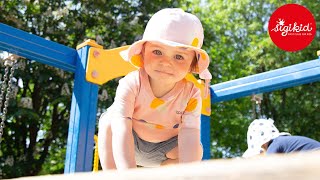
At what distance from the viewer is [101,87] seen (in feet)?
20.5

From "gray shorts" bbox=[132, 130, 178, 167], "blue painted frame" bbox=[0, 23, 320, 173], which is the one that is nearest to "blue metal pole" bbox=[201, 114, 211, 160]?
"blue painted frame" bbox=[0, 23, 320, 173]

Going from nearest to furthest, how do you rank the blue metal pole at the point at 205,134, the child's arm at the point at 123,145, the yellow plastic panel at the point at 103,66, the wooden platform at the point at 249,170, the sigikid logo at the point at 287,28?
the wooden platform at the point at 249,170, the child's arm at the point at 123,145, the yellow plastic panel at the point at 103,66, the blue metal pole at the point at 205,134, the sigikid logo at the point at 287,28

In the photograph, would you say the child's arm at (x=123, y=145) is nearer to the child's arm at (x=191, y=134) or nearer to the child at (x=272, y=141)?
the child's arm at (x=191, y=134)

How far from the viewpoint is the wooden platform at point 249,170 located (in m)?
0.19

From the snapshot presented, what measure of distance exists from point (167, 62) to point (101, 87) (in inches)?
195

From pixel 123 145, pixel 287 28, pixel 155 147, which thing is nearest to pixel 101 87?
pixel 287 28

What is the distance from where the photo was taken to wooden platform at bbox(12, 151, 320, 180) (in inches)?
7.4

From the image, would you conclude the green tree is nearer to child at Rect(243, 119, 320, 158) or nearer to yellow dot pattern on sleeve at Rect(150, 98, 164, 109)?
child at Rect(243, 119, 320, 158)

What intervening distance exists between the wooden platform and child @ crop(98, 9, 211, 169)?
1.09m

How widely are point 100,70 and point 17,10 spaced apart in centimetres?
536

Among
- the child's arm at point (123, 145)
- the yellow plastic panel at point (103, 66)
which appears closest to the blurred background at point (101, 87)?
the yellow plastic panel at point (103, 66)

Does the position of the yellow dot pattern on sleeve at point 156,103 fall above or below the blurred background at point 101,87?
below

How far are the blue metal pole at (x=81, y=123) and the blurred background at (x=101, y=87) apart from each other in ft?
8.84

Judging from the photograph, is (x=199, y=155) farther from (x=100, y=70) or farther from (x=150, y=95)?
(x=100, y=70)
